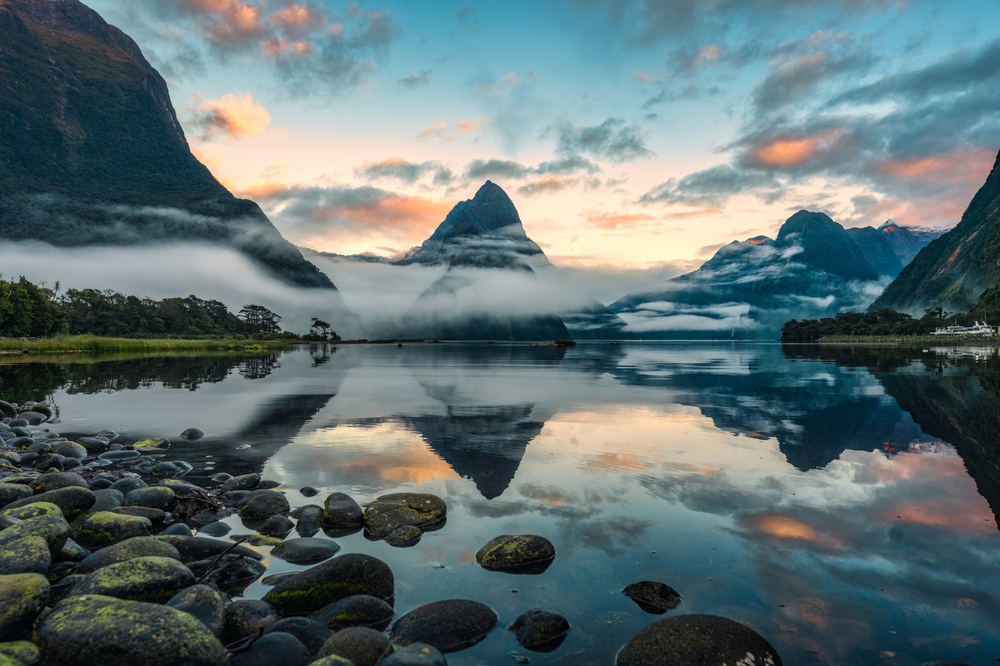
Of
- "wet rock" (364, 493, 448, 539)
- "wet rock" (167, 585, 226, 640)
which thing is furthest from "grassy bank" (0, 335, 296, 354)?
"wet rock" (167, 585, 226, 640)

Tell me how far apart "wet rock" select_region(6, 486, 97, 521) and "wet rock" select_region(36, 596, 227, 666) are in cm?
670

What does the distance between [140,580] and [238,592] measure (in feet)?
5.64

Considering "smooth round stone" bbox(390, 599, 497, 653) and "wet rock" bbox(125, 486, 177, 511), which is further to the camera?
"wet rock" bbox(125, 486, 177, 511)

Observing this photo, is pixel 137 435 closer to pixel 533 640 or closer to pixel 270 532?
pixel 270 532

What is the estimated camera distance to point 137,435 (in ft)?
80.2

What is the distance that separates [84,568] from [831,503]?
708 inches

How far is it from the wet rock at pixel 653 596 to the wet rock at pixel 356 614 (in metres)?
4.47

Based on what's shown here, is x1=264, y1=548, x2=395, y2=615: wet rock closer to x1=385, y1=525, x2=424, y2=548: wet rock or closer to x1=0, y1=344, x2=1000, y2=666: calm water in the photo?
x1=0, y1=344, x2=1000, y2=666: calm water

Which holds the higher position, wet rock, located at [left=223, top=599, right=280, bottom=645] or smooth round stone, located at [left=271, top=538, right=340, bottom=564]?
wet rock, located at [left=223, top=599, right=280, bottom=645]

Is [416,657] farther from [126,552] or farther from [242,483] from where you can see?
[242,483]

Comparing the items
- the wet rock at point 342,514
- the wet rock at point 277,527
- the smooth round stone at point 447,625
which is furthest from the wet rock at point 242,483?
the smooth round stone at point 447,625

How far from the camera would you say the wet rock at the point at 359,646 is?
720 cm

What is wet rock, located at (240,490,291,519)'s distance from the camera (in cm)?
1352

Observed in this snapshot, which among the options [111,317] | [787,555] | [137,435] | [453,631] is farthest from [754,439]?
[111,317]
